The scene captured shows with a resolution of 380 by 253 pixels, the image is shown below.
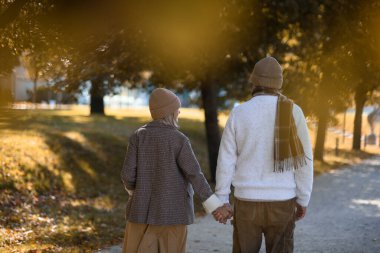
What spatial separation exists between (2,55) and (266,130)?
475 cm

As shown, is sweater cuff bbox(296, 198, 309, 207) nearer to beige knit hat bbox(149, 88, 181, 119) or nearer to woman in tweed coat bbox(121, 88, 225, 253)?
woman in tweed coat bbox(121, 88, 225, 253)

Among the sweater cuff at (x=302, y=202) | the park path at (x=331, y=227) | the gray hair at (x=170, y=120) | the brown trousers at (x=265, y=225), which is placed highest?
the gray hair at (x=170, y=120)

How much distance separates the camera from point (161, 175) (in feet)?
16.5

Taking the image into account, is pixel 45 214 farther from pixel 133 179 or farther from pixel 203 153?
pixel 203 153

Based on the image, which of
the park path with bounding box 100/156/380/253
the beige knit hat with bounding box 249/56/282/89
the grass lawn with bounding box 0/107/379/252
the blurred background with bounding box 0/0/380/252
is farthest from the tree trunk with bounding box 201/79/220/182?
the beige knit hat with bounding box 249/56/282/89

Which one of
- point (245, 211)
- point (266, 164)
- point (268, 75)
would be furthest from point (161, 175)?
point (268, 75)

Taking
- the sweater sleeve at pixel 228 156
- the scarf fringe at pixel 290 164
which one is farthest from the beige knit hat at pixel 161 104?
the scarf fringe at pixel 290 164

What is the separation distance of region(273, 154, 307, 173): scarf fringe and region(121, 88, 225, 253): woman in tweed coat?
629 mm

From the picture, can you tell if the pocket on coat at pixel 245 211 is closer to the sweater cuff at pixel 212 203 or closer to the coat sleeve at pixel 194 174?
the sweater cuff at pixel 212 203

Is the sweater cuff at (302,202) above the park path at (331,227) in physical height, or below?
above

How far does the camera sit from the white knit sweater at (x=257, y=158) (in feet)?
15.0

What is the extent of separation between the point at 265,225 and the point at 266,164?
437 millimetres

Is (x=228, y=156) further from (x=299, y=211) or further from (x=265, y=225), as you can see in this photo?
(x=299, y=211)

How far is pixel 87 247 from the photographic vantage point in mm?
8578
